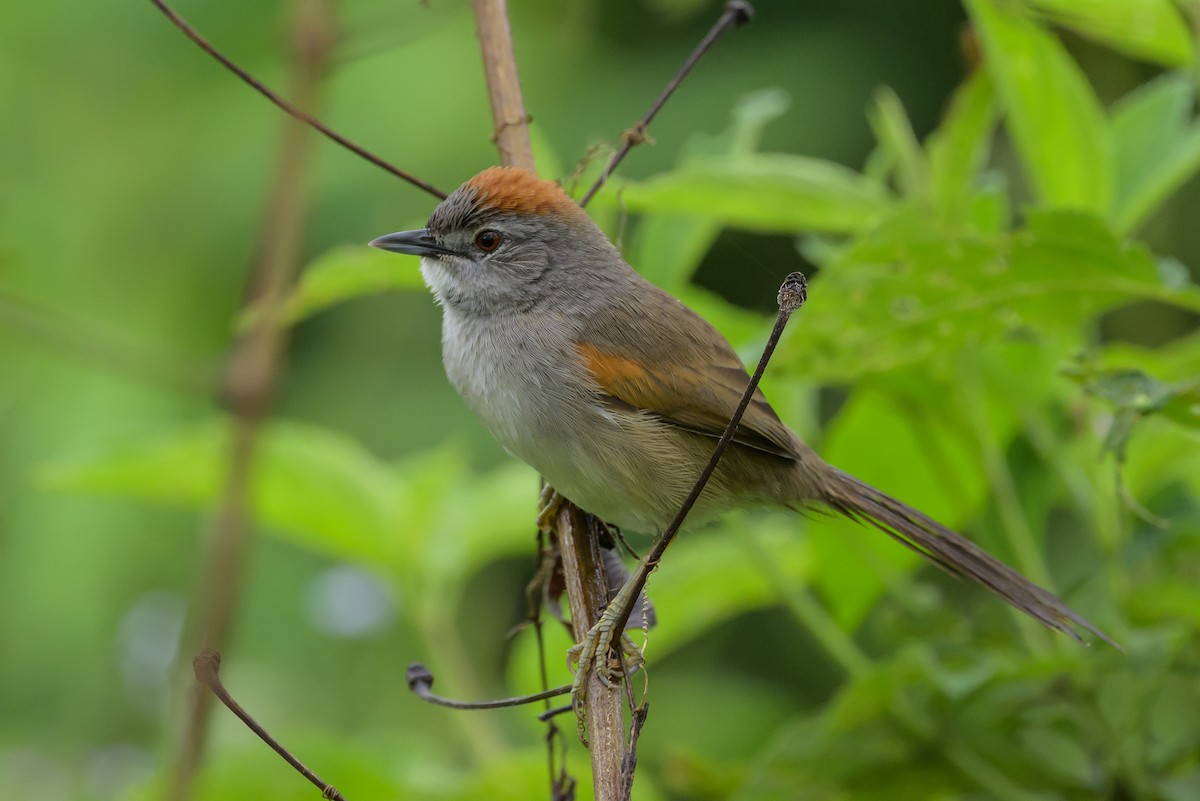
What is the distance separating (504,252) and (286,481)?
2.82ft

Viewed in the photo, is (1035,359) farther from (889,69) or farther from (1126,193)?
(889,69)

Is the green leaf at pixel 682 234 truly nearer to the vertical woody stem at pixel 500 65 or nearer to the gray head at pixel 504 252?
the gray head at pixel 504 252

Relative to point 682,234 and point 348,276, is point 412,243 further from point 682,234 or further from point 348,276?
point 682,234

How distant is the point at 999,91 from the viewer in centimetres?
271

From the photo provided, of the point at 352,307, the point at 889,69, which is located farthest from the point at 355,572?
the point at 889,69

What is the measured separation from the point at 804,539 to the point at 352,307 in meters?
2.77

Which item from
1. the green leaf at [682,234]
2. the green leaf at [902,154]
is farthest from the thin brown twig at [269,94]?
the green leaf at [902,154]

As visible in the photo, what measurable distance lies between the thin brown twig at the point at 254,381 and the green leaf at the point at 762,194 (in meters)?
0.88

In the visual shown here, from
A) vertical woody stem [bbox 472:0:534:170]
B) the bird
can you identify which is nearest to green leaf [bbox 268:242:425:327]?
the bird

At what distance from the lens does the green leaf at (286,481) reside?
278cm

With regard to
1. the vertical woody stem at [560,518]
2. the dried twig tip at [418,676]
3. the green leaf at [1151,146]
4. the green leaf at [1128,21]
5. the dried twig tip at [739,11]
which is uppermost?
the green leaf at [1128,21]

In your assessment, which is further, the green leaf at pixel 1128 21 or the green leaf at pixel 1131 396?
the green leaf at pixel 1128 21

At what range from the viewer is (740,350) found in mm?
2631

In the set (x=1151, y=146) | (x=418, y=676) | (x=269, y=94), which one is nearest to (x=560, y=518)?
(x=418, y=676)
